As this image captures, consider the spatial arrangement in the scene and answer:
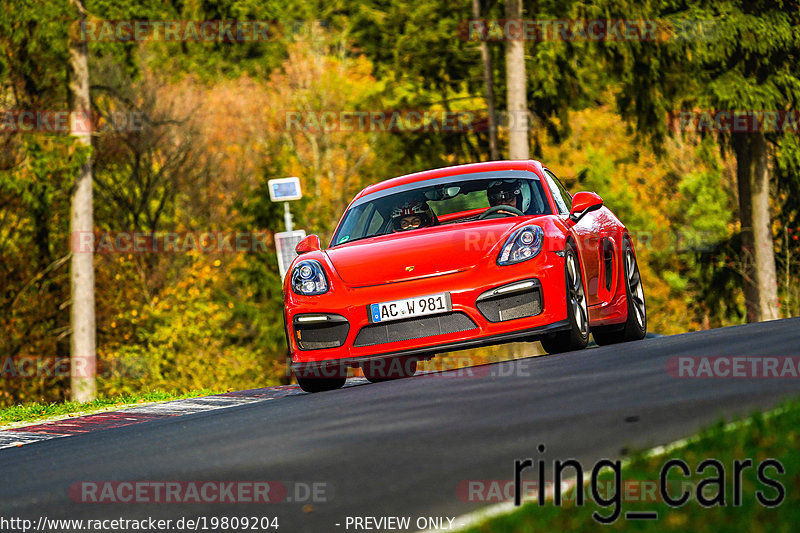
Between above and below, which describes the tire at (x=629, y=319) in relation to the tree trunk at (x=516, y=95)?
below

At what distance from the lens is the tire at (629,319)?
12109 mm

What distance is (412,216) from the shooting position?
11.3 meters

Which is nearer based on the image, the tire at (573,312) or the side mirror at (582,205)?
the tire at (573,312)

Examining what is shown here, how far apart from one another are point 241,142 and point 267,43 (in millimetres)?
7008

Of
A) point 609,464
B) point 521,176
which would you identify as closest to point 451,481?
point 609,464

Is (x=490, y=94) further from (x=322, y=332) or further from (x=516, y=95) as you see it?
(x=322, y=332)

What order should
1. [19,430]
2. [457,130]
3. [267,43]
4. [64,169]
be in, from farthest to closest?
[267,43] < [457,130] < [64,169] < [19,430]

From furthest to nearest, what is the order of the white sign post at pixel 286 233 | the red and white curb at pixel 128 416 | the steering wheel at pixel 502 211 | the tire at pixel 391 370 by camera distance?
the white sign post at pixel 286 233
the tire at pixel 391 370
the steering wheel at pixel 502 211
the red and white curb at pixel 128 416

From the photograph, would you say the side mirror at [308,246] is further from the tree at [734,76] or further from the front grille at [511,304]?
the tree at [734,76]

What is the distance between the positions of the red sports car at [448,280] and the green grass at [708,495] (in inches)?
159

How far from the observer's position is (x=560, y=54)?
2778 centimetres

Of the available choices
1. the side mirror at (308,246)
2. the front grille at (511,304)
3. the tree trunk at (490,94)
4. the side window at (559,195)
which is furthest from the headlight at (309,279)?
the tree trunk at (490,94)

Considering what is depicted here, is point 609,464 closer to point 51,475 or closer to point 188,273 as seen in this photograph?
point 51,475

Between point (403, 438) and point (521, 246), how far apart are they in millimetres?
3511
